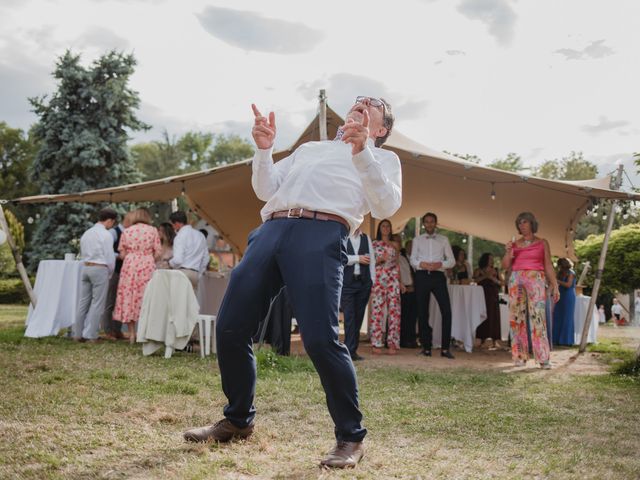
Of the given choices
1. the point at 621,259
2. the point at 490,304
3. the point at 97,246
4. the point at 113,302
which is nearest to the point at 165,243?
the point at 97,246

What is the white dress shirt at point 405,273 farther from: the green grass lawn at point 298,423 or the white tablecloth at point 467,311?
the green grass lawn at point 298,423

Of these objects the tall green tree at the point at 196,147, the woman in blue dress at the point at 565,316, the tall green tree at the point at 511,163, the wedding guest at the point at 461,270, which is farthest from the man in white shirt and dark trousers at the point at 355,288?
the tall green tree at the point at 196,147

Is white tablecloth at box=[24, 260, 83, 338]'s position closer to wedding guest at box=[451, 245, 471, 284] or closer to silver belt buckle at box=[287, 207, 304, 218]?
wedding guest at box=[451, 245, 471, 284]

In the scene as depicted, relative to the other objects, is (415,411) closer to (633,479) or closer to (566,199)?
(633,479)

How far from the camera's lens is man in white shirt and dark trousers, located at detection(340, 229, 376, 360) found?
7.80 meters

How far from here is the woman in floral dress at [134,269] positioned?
28.4 ft

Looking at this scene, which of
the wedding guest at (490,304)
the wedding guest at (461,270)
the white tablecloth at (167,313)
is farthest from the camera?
the wedding guest at (461,270)

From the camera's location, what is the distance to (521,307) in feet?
25.5

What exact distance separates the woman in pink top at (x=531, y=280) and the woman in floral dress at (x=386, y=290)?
5.50ft

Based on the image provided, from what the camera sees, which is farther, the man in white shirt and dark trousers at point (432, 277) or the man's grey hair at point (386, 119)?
the man in white shirt and dark trousers at point (432, 277)

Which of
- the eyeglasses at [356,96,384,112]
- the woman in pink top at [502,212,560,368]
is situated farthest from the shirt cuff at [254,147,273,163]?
the woman in pink top at [502,212,560,368]

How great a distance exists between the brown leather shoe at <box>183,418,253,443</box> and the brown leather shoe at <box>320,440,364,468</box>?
576mm

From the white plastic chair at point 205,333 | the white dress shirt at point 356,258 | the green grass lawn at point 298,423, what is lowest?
the green grass lawn at point 298,423

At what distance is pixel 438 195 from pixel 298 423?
292 inches
